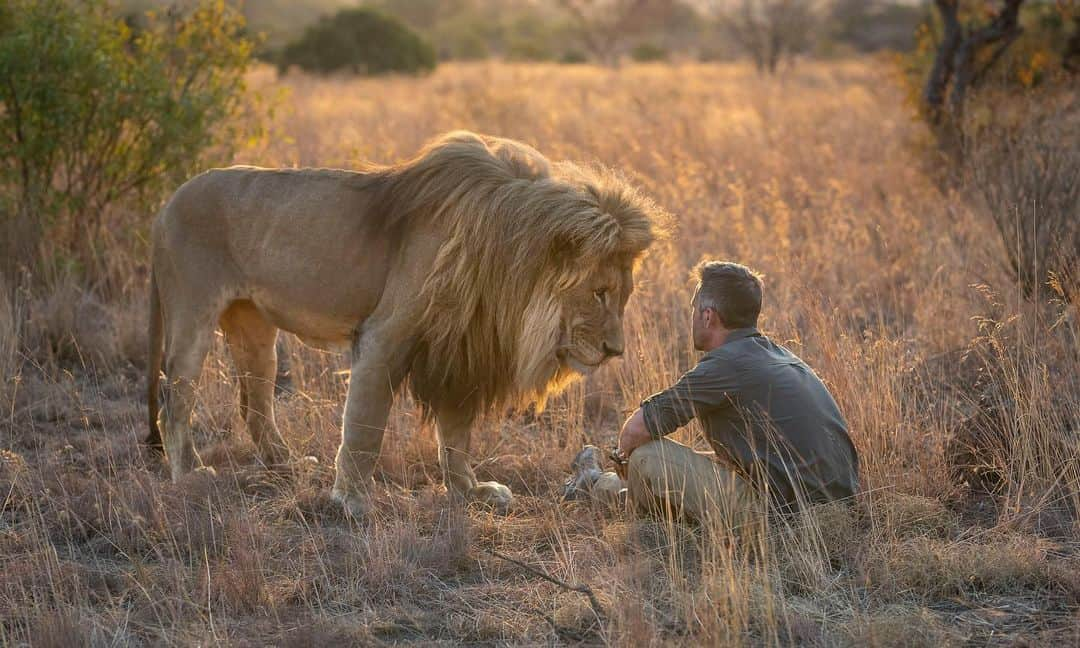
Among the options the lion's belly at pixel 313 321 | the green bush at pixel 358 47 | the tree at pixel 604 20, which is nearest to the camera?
the lion's belly at pixel 313 321

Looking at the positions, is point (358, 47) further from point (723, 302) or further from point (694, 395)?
point (694, 395)

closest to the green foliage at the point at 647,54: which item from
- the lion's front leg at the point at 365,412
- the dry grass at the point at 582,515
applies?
the dry grass at the point at 582,515

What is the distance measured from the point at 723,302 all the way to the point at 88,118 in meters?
5.47

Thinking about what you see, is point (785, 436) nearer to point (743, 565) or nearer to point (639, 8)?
point (743, 565)

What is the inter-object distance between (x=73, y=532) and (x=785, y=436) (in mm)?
2764

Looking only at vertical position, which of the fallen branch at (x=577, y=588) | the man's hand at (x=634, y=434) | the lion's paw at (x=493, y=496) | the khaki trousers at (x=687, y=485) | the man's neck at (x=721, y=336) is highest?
the man's neck at (x=721, y=336)

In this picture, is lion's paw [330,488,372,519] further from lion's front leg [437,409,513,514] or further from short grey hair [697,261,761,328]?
short grey hair [697,261,761,328]

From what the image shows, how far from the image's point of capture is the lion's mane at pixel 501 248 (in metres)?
4.50

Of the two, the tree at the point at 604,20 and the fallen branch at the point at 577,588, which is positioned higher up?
the tree at the point at 604,20

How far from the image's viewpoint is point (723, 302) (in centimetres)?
438

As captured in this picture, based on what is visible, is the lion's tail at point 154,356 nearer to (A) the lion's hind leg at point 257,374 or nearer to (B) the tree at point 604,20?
(A) the lion's hind leg at point 257,374

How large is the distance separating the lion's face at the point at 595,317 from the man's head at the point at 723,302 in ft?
1.02

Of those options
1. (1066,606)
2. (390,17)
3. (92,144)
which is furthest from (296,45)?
(1066,606)

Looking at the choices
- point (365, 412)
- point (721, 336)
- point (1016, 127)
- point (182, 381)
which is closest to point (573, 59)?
point (1016, 127)
